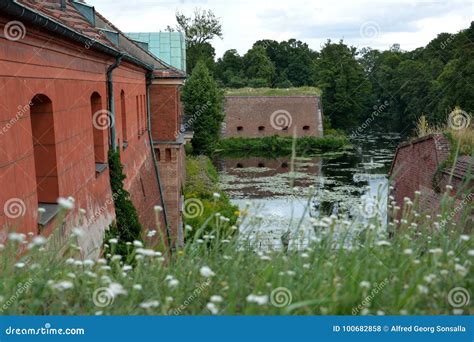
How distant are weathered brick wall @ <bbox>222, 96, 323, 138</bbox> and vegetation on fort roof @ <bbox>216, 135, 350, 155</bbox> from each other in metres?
2.16

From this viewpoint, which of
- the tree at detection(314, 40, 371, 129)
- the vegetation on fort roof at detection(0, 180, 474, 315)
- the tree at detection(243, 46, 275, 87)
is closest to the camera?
the vegetation on fort roof at detection(0, 180, 474, 315)

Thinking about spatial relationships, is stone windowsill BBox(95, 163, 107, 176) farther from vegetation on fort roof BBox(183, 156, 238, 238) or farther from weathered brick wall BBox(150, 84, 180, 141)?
weathered brick wall BBox(150, 84, 180, 141)

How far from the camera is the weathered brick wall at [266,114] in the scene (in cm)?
4750

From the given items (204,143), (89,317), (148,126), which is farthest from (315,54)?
(89,317)

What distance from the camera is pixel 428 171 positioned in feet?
35.7

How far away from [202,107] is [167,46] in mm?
11472

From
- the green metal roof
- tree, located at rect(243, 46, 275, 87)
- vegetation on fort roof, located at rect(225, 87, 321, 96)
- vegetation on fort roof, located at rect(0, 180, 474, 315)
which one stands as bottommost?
vegetation on fort roof, located at rect(0, 180, 474, 315)

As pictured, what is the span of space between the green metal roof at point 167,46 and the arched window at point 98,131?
1220 cm

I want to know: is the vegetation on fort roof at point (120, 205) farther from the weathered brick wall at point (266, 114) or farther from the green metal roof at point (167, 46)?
the weathered brick wall at point (266, 114)

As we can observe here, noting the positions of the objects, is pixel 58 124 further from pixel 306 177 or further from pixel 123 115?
pixel 306 177

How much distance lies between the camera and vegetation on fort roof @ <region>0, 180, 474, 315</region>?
99.0 inches

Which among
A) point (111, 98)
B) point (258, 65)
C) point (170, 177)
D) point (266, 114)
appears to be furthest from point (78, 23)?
point (258, 65)

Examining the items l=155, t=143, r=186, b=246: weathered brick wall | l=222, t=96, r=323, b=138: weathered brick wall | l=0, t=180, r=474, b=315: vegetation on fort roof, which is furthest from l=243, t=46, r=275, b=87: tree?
l=0, t=180, r=474, b=315: vegetation on fort roof

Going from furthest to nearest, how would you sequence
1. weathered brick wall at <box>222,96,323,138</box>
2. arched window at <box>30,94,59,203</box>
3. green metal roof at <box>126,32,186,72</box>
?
weathered brick wall at <box>222,96,323,138</box> → green metal roof at <box>126,32,186,72</box> → arched window at <box>30,94,59,203</box>
